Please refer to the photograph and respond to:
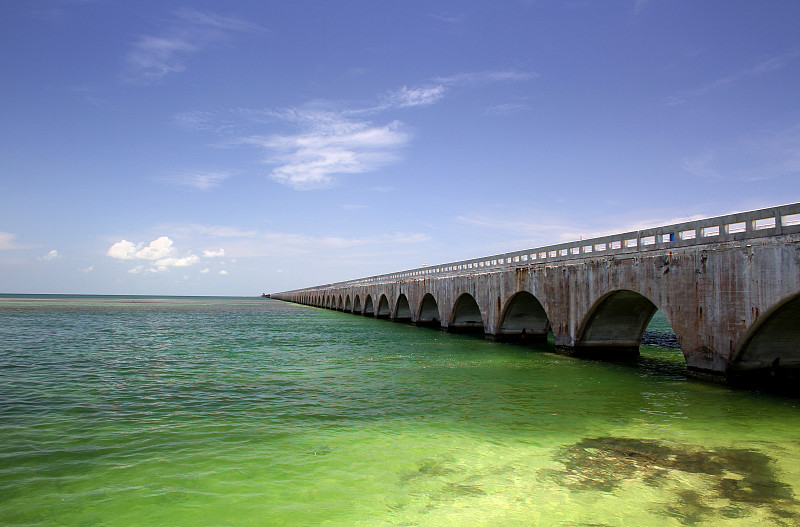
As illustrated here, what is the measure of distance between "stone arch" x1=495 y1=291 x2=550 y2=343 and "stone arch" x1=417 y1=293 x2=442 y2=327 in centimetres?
1435

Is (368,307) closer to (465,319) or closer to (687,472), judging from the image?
(465,319)

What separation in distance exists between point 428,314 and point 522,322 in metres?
15.5

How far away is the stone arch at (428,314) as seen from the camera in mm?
44406

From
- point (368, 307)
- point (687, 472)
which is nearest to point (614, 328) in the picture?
point (687, 472)

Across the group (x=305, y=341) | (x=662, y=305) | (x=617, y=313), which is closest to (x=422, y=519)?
(x=662, y=305)

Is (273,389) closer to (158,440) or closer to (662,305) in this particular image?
(158,440)

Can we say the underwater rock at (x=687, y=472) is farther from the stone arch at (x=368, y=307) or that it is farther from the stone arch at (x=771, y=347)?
the stone arch at (x=368, y=307)

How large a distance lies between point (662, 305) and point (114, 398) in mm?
16229

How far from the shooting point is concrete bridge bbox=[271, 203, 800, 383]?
539 inches

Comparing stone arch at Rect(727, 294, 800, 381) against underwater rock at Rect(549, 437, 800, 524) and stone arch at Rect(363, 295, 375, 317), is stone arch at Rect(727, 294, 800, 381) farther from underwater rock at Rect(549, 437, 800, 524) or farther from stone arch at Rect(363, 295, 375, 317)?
stone arch at Rect(363, 295, 375, 317)

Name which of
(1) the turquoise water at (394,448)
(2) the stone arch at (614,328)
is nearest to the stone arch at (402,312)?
(2) the stone arch at (614,328)

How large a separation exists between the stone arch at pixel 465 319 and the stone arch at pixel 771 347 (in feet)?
71.0

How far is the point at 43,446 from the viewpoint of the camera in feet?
33.7

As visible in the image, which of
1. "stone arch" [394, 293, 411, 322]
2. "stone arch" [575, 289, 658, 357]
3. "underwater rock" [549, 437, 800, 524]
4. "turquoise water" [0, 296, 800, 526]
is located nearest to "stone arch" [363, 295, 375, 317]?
"stone arch" [394, 293, 411, 322]
